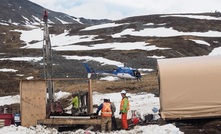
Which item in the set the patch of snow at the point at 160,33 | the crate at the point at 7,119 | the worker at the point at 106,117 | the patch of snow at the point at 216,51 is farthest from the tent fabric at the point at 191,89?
the patch of snow at the point at 160,33

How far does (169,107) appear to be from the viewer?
58.2 ft

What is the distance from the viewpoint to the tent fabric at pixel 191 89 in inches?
682

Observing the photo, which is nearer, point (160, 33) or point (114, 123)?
point (114, 123)

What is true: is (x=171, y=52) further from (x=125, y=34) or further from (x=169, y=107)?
(x=169, y=107)

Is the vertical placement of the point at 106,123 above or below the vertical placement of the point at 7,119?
below

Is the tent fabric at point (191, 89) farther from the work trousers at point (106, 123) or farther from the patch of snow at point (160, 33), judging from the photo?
the patch of snow at point (160, 33)

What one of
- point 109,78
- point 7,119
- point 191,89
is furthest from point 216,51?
point 7,119

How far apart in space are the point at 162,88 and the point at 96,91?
14273mm

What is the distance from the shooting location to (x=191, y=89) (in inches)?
687

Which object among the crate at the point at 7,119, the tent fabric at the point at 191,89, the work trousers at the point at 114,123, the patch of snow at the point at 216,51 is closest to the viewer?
the tent fabric at the point at 191,89

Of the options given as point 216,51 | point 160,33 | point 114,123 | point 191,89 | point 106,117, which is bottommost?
point 114,123

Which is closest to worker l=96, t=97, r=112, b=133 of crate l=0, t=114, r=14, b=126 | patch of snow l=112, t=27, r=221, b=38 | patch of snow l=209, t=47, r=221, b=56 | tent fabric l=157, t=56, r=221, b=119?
tent fabric l=157, t=56, r=221, b=119

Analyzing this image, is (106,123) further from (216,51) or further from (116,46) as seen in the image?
(216,51)

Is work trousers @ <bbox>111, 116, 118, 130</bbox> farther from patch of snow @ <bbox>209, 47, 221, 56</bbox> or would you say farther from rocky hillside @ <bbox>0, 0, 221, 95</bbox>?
patch of snow @ <bbox>209, 47, 221, 56</bbox>
